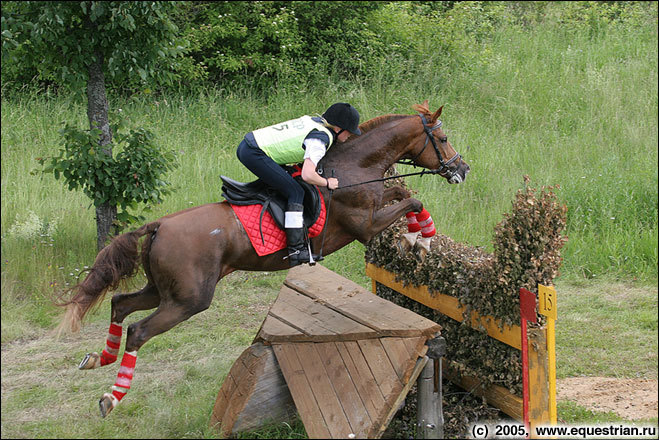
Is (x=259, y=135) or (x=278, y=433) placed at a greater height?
(x=259, y=135)

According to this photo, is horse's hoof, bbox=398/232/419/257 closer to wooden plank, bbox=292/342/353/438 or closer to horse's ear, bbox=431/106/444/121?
horse's ear, bbox=431/106/444/121

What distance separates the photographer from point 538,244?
178 inches

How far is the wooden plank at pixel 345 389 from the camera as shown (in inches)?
170

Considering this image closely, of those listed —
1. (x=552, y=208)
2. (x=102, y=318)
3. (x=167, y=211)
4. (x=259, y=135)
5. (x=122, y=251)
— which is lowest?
(x=102, y=318)

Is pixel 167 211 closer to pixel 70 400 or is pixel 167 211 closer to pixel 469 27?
pixel 70 400

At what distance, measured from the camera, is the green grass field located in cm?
576

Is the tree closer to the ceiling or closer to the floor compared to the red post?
closer to the ceiling

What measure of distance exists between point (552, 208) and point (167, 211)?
5.83m

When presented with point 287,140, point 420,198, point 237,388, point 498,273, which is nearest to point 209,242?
point 287,140

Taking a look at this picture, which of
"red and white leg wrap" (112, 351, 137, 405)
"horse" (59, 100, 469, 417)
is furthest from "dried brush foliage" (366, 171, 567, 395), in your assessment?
"red and white leg wrap" (112, 351, 137, 405)

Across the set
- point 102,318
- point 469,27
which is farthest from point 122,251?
point 469,27

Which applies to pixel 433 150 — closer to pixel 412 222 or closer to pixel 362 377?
pixel 412 222

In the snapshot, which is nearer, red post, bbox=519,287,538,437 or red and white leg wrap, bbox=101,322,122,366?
red post, bbox=519,287,538,437

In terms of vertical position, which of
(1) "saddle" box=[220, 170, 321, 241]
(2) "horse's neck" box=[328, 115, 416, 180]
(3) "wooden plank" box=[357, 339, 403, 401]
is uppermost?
(2) "horse's neck" box=[328, 115, 416, 180]
